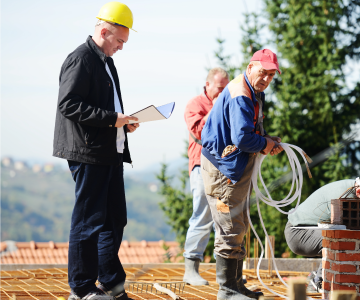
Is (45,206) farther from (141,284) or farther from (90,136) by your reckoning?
(90,136)

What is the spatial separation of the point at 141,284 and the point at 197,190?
3.01 ft

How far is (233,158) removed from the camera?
3027 mm

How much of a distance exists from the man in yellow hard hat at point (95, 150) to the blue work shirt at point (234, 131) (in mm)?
538

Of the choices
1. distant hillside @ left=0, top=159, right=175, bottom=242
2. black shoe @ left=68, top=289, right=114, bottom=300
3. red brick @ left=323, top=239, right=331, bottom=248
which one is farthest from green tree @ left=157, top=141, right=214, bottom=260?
distant hillside @ left=0, top=159, right=175, bottom=242

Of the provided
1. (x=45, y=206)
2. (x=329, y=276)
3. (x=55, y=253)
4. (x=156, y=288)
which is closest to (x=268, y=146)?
(x=329, y=276)

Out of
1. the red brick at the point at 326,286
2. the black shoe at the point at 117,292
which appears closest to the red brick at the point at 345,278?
the red brick at the point at 326,286

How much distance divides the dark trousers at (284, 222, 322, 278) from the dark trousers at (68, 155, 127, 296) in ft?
5.28

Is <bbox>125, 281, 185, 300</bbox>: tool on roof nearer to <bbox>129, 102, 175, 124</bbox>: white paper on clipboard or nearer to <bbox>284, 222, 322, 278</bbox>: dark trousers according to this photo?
<bbox>284, 222, 322, 278</bbox>: dark trousers

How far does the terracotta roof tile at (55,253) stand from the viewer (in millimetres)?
10797

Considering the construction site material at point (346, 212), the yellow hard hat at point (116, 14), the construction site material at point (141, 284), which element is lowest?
the construction site material at point (141, 284)

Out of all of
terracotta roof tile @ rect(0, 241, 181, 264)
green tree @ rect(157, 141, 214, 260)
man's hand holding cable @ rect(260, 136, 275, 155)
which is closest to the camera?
man's hand holding cable @ rect(260, 136, 275, 155)

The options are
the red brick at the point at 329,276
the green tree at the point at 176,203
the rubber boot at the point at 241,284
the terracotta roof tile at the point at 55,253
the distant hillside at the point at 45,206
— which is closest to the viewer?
the rubber boot at the point at 241,284

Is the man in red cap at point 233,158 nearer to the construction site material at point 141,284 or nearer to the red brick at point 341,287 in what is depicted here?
the construction site material at point 141,284

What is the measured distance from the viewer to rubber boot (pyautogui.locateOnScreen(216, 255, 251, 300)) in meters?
3.13
